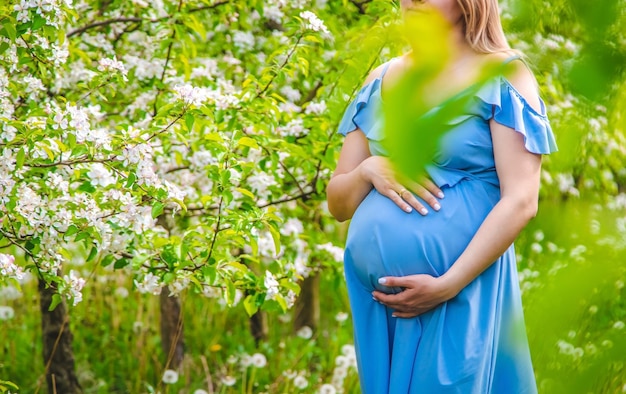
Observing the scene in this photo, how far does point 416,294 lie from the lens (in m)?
1.87

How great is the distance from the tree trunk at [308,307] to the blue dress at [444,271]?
7.78 feet

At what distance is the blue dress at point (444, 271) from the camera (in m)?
1.87

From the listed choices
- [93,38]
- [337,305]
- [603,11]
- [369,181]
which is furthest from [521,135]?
[337,305]

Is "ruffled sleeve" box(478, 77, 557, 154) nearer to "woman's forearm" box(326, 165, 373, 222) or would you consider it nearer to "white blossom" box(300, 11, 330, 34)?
"woman's forearm" box(326, 165, 373, 222)

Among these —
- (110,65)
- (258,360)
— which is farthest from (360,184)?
(258,360)

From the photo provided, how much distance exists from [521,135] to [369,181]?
411mm

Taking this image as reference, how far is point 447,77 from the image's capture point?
20.4 inches

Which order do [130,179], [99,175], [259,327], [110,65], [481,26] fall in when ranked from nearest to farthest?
[481,26] < [130,179] < [99,175] < [110,65] < [259,327]

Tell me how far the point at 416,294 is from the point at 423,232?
15cm

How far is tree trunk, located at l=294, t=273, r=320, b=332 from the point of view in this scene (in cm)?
447

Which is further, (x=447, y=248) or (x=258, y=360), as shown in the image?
(x=258, y=360)

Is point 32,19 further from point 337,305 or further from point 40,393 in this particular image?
point 337,305

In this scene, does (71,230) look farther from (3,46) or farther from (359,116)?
(359,116)

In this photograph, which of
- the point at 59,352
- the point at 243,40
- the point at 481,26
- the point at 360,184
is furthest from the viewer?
the point at 59,352
